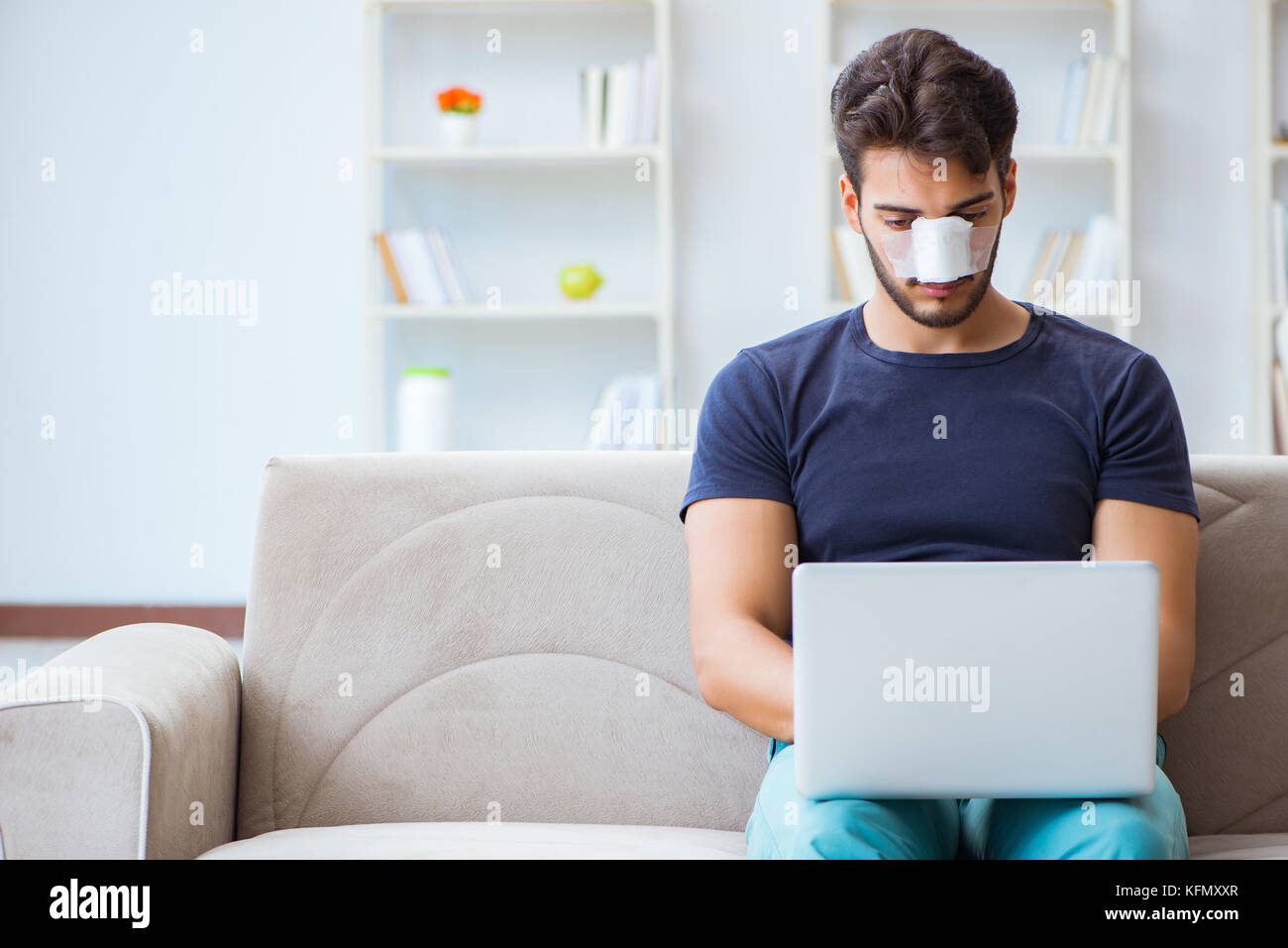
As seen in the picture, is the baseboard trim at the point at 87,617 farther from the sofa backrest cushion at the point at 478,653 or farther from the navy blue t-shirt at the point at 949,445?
the navy blue t-shirt at the point at 949,445

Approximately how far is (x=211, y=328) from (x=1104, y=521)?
2389 millimetres

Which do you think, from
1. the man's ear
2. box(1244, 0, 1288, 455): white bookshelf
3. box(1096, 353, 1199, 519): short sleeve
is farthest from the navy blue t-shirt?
box(1244, 0, 1288, 455): white bookshelf

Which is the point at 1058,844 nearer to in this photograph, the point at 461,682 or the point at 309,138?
the point at 461,682

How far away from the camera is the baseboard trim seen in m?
2.95

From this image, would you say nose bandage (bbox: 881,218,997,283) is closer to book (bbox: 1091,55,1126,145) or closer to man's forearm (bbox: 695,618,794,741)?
man's forearm (bbox: 695,618,794,741)

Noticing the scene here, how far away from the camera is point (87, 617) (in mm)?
2969

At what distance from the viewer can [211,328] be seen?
3012mm

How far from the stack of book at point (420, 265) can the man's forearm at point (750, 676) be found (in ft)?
6.08

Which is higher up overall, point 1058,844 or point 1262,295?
point 1262,295

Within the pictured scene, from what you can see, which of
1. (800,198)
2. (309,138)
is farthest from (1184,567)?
(309,138)

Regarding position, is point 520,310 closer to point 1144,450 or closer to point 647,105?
point 647,105

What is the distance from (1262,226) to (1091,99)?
50 cm

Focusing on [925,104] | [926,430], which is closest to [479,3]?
[925,104]

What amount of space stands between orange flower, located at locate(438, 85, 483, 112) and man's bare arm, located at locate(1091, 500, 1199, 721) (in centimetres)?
205
